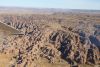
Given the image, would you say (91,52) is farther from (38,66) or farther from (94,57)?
(38,66)

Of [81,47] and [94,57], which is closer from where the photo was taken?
[94,57]

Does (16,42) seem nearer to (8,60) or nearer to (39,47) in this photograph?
(39,47)

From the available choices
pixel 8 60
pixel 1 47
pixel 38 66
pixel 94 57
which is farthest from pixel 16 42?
pixel 94 57

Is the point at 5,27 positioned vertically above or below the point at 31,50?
above

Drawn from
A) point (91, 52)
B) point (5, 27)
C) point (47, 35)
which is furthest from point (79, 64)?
point (5, 27)

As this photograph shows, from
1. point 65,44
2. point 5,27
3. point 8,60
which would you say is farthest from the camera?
point 65,44

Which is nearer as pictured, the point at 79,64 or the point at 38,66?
the point at 38,66

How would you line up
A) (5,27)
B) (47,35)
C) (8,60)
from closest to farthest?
1. (5,27)
2. (8,60)
3. (47,35)

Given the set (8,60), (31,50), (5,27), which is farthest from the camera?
(31,50)

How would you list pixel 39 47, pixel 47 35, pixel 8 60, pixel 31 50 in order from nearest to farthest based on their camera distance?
pixel 8 60 < pixel 31 50 < pixel 39 47 < pixel 47 35
